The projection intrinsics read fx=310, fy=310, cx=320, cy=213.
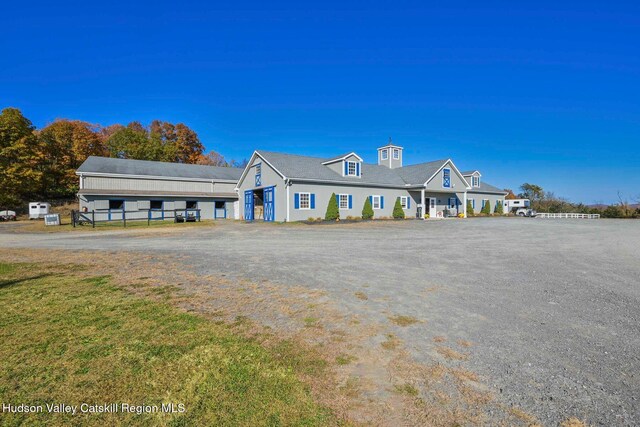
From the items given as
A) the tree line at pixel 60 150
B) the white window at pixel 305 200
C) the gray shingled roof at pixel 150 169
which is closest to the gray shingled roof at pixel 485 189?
the white window at pixel 305 200

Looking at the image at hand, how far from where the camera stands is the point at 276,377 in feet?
9.46

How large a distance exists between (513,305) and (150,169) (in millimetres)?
35753

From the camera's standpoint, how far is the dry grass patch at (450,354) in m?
3.34

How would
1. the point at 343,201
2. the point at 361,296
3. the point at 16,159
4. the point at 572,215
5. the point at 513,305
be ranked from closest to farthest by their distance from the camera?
the point at 513,305, the point at 361,296, the point at 343,201, the point at 16,159, the point at 572,215

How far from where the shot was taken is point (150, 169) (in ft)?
109

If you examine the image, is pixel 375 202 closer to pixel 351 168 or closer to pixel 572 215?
pixel 351 168

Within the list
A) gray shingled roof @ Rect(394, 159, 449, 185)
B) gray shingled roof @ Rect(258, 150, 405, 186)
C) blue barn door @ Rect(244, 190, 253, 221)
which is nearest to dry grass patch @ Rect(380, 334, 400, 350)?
gray shingled roof @ Rect(258, 150, 405, 186)

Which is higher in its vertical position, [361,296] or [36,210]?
[36,210]

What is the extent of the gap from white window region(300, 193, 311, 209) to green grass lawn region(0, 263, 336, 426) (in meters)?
20.8

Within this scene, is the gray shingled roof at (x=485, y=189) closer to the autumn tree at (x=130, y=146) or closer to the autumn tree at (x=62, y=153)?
the autumn tree at (x=130, y=146)

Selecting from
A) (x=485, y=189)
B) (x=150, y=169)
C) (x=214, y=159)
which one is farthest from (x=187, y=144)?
(x=485, y=189)

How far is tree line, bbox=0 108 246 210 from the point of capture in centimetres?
3516

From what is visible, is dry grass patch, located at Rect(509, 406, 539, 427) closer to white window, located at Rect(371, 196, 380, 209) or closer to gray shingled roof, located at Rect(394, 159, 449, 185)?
white window, located at Rect(371, 196, 380, 209)

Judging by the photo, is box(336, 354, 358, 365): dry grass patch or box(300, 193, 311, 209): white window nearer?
box(336, 354, 358, 365): dry grass patch
